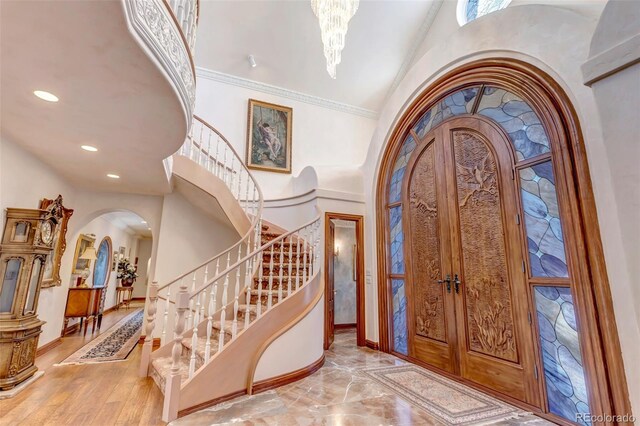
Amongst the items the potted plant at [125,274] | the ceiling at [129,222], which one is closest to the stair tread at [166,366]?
the ceiling at [129,222]

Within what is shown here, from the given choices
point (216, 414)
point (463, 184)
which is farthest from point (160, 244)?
point (463, 184)

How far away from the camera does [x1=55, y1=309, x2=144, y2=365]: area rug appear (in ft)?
12.9

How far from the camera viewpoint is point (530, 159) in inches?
104

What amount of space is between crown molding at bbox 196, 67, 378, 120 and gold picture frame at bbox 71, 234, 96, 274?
441cm

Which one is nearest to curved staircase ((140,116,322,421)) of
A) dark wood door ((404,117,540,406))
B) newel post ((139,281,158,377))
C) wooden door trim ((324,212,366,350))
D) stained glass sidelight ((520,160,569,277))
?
newel post ((139,281,158,377))

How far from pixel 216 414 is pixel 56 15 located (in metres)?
2.86

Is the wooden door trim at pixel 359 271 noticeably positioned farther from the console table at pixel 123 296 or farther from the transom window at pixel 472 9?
the console table at pixel 123 296

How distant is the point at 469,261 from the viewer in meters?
3.17

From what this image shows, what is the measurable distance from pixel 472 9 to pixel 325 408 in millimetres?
6390

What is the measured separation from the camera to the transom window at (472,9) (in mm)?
4644

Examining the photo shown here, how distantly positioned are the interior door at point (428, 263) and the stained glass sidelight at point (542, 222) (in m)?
0.90

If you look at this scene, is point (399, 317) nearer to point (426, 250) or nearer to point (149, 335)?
point (426, 250)

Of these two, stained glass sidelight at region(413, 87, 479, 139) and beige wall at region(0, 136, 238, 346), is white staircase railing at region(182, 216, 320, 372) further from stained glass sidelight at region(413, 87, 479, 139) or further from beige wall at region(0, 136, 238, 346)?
stained glass sidelight at region(413, 87, 479, 139)

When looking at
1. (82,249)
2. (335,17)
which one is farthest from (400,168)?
(82,249)
